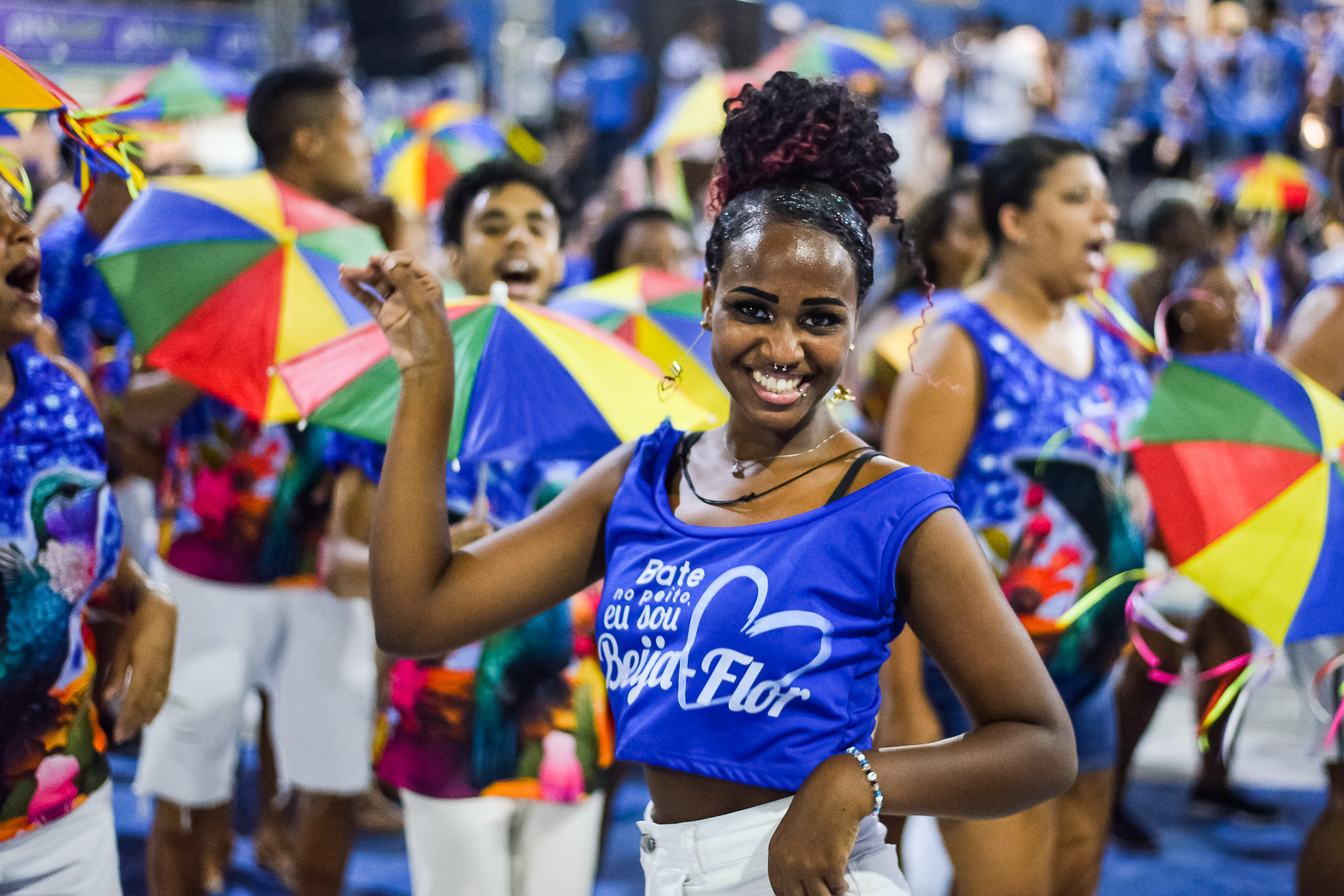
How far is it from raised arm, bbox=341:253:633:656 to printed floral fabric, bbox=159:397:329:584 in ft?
5.92

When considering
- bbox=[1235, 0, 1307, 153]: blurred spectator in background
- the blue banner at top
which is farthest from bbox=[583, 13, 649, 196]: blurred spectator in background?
bbox=[1235, 0, 1307, 153]: blurred spectator in background

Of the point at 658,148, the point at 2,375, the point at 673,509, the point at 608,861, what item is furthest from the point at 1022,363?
the point at 658,148

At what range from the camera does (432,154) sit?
7023mm

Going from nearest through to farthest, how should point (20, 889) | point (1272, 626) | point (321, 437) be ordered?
point (20, 889), point (1272, 626), point (321, 437)

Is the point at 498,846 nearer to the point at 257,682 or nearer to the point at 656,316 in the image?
the point at 257,682

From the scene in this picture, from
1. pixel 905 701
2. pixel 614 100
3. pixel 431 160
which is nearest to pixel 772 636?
pixel 905 701

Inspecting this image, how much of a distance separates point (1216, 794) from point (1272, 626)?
9.07ft

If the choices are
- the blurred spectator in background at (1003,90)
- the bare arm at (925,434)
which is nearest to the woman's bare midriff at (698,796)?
the bare arm at (925,434)

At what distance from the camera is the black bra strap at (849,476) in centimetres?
175

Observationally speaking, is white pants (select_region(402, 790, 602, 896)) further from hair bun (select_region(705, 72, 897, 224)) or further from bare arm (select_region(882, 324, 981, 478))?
hair bun (select_region(705, 72, 897, 224))

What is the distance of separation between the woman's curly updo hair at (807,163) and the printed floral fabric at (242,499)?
1.99 meters

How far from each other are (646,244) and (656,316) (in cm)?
99

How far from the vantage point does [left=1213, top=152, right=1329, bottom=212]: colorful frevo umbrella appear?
8.66m

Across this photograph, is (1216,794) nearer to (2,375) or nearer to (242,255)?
(242,255)
